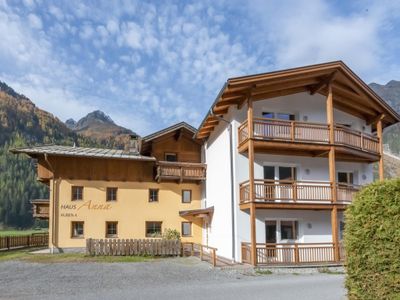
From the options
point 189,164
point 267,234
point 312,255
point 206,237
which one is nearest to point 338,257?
point 312,255

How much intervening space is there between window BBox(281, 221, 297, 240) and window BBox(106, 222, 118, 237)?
11.2 m

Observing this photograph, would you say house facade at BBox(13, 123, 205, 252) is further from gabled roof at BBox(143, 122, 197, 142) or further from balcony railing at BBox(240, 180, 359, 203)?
balcony railing at BBox(240, 180, 359, 203)

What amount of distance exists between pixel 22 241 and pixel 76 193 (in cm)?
944

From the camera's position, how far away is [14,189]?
10694 centimetres

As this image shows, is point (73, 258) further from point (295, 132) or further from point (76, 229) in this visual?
point (295, 132)

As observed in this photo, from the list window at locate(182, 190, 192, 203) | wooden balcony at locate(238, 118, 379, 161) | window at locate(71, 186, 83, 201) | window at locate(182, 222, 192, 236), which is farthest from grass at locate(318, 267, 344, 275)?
window at locate(71, 186, 83, 201)

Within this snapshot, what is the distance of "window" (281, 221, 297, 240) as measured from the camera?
65.4 feet

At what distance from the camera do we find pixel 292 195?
1908cm

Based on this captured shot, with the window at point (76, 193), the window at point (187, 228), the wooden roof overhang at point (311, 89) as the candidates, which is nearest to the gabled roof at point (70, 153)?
the window at point (76, 193)

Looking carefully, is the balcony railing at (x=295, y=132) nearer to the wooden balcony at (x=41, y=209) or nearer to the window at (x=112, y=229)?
the window at (x=112, y=229)

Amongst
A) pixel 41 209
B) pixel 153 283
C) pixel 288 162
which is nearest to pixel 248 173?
pixel 288 162

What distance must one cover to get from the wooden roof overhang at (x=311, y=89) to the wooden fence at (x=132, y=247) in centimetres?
740

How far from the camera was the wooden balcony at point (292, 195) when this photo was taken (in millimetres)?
18234

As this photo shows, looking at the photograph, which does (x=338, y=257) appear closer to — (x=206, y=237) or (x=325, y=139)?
(x=325, y=139)
